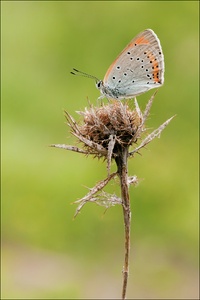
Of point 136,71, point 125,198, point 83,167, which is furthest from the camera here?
point 83,167

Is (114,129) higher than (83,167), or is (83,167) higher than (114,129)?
(83,167)

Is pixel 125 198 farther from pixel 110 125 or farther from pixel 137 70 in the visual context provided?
pixel 137 70

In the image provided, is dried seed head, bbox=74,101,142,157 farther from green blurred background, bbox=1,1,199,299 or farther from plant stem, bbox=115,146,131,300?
green blurred background, bbox=1,1,199,299

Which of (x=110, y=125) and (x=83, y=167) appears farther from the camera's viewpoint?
(x=83, y=167)

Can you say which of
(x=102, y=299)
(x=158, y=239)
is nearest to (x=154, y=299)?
(x=102, y=299)

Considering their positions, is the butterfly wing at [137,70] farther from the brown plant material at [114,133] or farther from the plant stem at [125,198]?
the plant stem at [125,198]

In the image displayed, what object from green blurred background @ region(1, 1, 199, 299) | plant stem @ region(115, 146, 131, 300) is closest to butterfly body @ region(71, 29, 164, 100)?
plant stem @ region(115, 146, 131, 300)

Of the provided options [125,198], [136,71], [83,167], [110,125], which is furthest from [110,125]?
[83,167]
